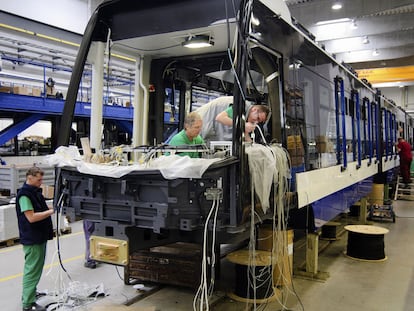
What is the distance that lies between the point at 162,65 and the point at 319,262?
3.81m

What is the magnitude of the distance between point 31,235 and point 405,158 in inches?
465

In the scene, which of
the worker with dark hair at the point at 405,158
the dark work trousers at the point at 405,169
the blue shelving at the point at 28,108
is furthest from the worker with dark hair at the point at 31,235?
the dark work trousers at the point at 405,169

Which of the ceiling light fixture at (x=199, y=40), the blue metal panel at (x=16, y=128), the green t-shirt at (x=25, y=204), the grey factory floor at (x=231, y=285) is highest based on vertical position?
the ceiling light fixture at (x=199, y=40)

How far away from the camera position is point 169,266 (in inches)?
186

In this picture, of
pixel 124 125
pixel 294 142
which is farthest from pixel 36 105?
pixel 294 142

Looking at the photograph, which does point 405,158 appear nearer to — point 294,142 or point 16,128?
point 294,142

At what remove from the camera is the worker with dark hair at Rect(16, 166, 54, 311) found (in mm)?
4176

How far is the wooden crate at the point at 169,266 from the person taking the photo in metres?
4.62

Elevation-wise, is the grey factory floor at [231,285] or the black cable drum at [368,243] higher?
the black cable drum at [368,243]

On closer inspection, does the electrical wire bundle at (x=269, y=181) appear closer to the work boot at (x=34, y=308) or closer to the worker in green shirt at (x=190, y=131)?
the worker in green shirt at (x=190, y=131)

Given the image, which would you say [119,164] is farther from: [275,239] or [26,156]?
[26,156]

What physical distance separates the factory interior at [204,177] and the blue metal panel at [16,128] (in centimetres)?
197

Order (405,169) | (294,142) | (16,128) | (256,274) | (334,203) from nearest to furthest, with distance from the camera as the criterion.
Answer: (294,142)
(256,274)
(334,203)
(16,128)
(405,169)

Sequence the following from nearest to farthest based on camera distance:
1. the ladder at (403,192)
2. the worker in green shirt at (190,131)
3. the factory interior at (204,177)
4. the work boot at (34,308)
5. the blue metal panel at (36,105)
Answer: the factory interior at (204,177), the worker in green shirt at (190,131), the work boot at (34,308), the blue metal panel at (36,105), the ladder at (403,192)
